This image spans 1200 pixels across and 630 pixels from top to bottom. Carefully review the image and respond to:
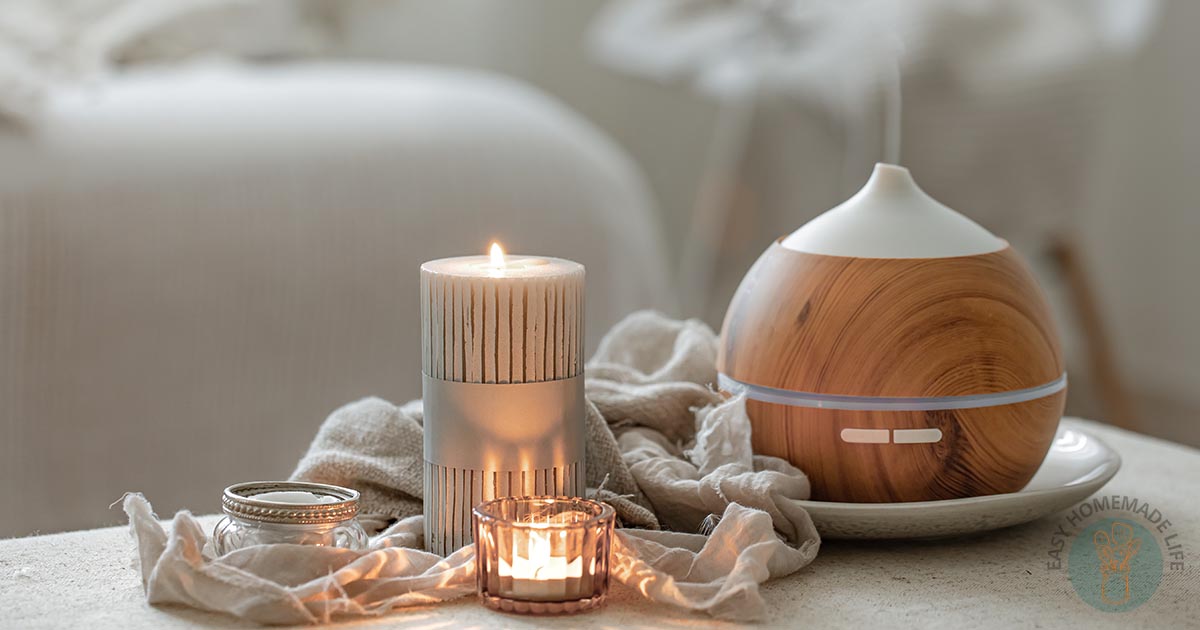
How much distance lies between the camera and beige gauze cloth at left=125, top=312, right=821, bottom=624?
0.54 meters

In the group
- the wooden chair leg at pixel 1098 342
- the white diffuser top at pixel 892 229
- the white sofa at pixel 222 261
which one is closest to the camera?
the white diffuser top at pixel 892 229

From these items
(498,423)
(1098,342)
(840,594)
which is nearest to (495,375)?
(498,423)

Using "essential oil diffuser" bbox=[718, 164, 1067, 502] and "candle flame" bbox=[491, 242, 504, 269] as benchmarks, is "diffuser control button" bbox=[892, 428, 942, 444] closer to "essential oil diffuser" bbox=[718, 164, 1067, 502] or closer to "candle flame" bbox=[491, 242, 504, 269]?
"essential oil diffuser" bbox=[718, 164, 1067, 502]

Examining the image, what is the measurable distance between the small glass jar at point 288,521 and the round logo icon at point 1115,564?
0.31m

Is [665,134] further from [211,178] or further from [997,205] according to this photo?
[211,178]

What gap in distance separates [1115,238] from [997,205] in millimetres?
768

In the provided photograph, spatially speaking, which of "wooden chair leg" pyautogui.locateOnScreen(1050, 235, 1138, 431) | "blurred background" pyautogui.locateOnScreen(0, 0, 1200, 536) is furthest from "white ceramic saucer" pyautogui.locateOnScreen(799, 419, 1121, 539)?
"wooden chair leg" pyautogui.locateOnScreen(1050, 235, 1138, 431)

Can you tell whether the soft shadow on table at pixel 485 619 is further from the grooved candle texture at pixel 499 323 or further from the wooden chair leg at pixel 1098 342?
the wooden chair leg at pixel 1098 342

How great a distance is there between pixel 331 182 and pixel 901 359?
0.75 m

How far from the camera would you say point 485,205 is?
4.20 ft

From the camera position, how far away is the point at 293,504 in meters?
0.56

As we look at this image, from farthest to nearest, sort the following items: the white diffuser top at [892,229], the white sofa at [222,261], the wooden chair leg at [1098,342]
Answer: the wooden chair leg at [1098,342], the white sofa at [222,261], the white diffuser top at [892,229]

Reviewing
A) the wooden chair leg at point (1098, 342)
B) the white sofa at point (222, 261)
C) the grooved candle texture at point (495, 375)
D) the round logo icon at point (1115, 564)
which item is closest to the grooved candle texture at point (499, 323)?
the grooved candle texture at point (495, 375)

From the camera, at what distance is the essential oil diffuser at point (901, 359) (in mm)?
612
